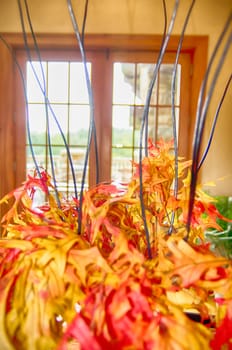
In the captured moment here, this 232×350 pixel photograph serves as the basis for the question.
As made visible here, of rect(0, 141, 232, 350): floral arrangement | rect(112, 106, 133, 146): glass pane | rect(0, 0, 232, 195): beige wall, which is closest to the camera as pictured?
rect(0, 141, 232, 350): floral arrangement

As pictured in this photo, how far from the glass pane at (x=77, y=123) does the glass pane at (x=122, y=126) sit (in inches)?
9.3

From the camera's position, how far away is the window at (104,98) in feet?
7.72

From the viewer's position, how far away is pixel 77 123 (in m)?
2.48

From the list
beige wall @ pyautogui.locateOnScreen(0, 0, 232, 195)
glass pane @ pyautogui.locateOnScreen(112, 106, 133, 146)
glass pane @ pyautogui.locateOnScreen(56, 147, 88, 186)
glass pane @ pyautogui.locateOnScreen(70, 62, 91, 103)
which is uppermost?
beige wall @ pyautogui.locateOnScreen(0, 0, 232, 195)

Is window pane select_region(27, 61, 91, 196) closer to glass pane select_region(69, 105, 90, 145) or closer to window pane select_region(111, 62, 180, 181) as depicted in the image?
glass pane select_region(69, 105, 90, 145)

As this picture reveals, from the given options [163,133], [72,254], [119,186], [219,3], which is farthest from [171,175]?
[219,3]

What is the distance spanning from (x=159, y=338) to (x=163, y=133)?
230 centimetres

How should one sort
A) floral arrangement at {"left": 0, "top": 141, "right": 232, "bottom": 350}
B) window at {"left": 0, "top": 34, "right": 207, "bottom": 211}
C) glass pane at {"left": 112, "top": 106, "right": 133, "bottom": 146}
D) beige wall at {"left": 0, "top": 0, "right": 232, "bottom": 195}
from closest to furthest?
floral arrangement at {"left": 0, "top": 141, "right": 232, "bottom": 350}
beige wall at {"left": 0, "top": 0, "right": 232, "bottom": 195}
window at {"left": 0, "top": 34, "right": 207, "bottom": 211}
glass pane at {"left": 112, "top": 106, "right": 133, "bottom": 146}

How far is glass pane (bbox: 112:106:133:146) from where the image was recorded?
96.7 inches

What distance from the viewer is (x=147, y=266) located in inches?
12.5

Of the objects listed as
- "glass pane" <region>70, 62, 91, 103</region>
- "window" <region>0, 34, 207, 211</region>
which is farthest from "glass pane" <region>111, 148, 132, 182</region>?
"glass pane" <region>70, 62, 91, 103</region>

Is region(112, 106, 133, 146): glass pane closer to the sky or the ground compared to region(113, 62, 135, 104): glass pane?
closer to the ground

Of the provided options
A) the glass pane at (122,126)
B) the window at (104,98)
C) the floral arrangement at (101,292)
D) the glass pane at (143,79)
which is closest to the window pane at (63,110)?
the window at (104,98)

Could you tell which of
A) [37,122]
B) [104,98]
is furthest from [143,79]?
[37,122]
